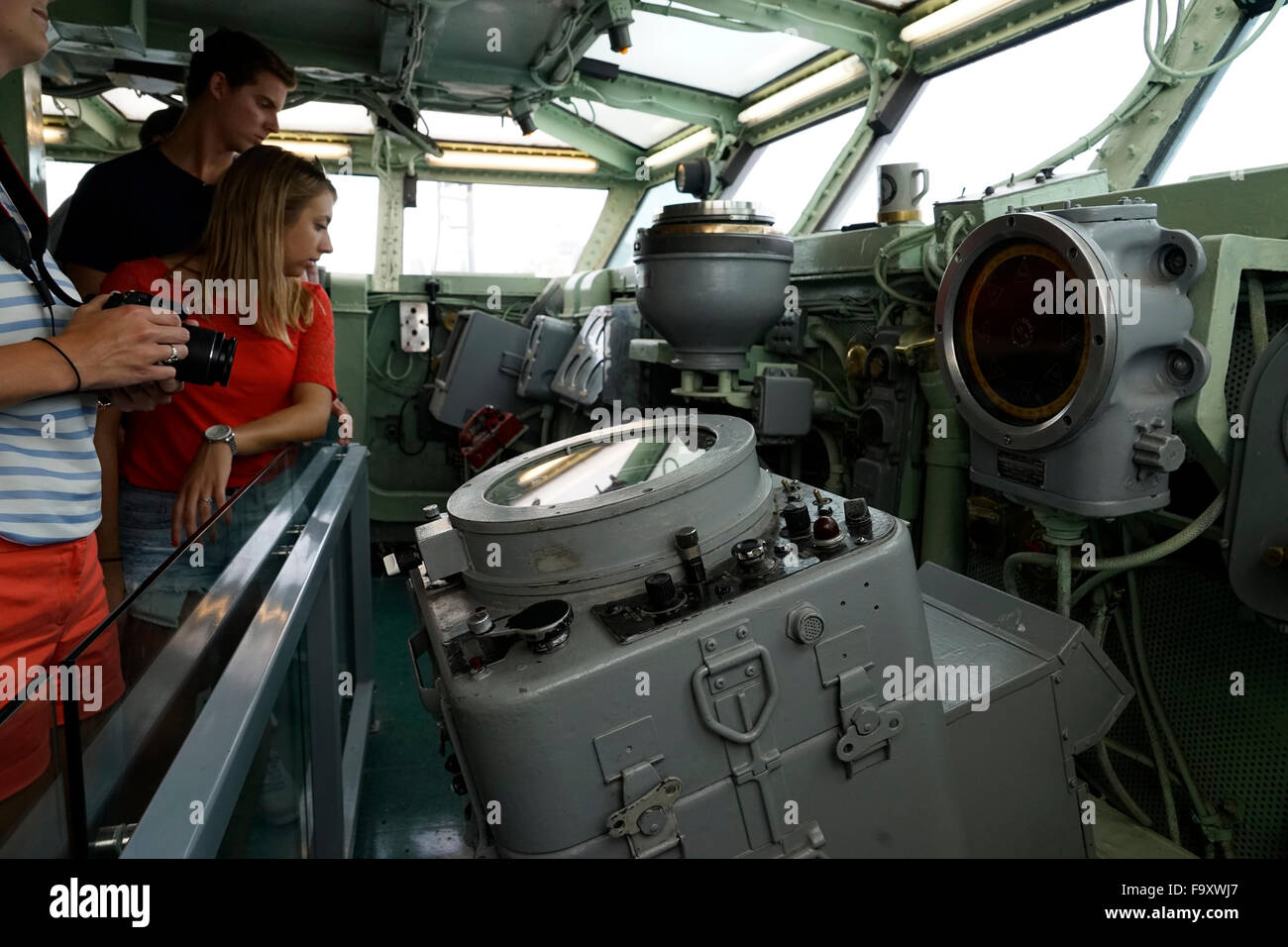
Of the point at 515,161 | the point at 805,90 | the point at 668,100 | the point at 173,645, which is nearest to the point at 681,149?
the point at 668,100

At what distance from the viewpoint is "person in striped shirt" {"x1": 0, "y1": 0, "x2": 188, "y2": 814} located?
37.5 inches

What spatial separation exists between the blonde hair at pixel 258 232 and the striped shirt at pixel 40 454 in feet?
1.76

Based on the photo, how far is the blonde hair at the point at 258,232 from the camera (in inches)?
63.4

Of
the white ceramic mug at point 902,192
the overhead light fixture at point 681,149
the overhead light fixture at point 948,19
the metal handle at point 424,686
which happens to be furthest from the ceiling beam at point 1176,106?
the overhead light fixture at point 681,149

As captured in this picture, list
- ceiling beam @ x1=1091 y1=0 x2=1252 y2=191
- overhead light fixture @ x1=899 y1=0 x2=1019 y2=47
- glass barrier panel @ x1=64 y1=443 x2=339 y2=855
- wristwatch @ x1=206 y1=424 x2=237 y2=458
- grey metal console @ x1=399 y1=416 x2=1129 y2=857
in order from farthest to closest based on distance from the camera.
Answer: overhead light fixture @ x1=899 y1=0 x2=1019 y2=47, ceiling beam @ x1=1091 y1=0 x2=1252 y2=191, wristwatch @ x1=206 y1=424 x2=237 y2=458, grey metal console @ x1=399 y1=416 x2=1129 y2=857, glass barrier panel @ x1=64 y1=443 x2=339 y2=855

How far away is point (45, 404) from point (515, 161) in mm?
6785

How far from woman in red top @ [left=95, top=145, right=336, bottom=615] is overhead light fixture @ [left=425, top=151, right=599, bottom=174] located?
18.9 ft

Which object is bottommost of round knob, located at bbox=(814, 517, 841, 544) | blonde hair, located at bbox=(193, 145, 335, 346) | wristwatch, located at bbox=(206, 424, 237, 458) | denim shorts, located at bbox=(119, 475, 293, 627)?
denim shorts, located at bbox=(119, 475, 293, 627)

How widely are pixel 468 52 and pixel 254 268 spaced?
10.4 ft

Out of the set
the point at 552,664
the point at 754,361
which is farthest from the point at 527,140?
the point at 552,664

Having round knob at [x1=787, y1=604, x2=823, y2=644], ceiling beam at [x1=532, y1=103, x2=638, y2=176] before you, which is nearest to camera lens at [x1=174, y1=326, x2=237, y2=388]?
round knob at [x1=787, y1=604, x2=823, y2=644]

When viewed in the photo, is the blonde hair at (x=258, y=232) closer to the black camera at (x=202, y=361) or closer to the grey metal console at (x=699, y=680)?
the black camera at (x=202, y=361)

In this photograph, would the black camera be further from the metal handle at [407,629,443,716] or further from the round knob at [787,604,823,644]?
the round knob at [787,604,823,644]
